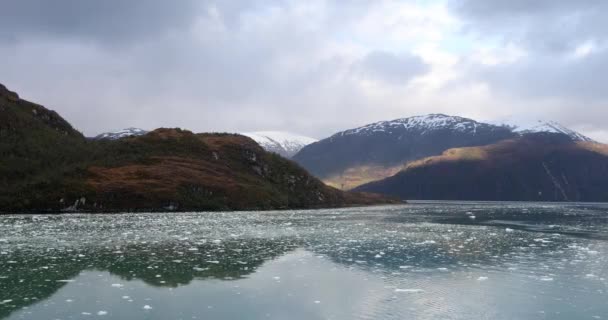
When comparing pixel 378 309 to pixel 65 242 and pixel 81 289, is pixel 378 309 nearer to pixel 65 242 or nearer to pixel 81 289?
pixel 81 289

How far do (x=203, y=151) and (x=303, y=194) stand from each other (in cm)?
3784

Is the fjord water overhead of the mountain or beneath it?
beneath

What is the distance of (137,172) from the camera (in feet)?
434

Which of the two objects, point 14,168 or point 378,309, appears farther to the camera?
point 14,168

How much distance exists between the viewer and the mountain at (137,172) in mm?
111562

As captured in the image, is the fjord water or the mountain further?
the mountain

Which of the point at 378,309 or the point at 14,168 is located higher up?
the point at 14,168

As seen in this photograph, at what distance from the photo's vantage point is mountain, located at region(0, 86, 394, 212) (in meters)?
112

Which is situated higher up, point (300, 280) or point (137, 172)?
point (137, 172)

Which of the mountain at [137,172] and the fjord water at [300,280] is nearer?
the fjord water at [300,280]

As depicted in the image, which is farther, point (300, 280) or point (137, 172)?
point (137, 172)

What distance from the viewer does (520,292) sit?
21438 mm

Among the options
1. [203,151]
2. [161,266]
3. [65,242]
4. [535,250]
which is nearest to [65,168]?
[203,151]

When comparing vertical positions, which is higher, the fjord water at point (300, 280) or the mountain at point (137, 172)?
the mountain at point (137, 172)
